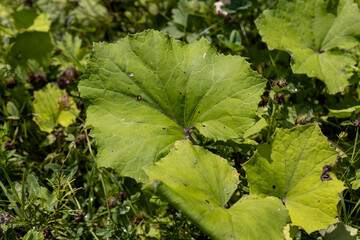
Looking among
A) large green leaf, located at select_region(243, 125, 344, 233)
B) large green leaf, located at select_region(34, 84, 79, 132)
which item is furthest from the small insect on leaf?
large green leaf, located at select_region(34, 84, 79, 132)

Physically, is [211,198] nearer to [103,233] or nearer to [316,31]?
[103,233]

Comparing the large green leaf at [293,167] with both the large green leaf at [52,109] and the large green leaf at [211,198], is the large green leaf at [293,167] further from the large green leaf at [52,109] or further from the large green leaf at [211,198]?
the large green leaf at [52,109]

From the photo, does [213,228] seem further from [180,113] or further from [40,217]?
[40,217]

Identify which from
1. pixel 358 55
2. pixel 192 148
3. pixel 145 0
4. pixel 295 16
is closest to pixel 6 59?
pixel 145 0

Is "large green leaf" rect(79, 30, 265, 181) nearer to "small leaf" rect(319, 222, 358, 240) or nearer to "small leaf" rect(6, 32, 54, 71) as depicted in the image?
"small leaf" rect(319, 222, 358, 240)

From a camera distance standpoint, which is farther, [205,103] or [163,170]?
[205,103]
